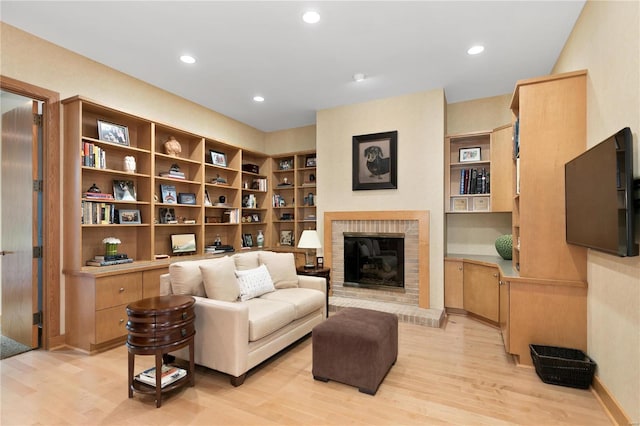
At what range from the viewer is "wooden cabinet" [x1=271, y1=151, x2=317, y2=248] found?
5711 millimetres

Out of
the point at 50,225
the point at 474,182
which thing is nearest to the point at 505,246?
the point at 474,182

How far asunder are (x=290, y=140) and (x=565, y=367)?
5029 mm

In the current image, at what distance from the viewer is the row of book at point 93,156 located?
3.23 metres

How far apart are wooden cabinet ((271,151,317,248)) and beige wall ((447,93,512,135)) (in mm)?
2321

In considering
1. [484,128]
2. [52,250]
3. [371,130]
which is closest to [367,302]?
[371,130]

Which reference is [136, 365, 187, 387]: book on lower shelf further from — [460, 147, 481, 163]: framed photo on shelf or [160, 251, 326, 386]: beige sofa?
[460, 147, 481, 163]: framed photo on shelf

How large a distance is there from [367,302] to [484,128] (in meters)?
2.93

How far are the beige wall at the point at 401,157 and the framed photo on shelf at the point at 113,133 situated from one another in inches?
102

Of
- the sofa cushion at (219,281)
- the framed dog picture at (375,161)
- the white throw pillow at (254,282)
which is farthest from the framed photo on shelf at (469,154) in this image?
the sofa cushion at (219,281)

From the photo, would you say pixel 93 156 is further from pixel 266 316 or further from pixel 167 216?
pixel 266 316

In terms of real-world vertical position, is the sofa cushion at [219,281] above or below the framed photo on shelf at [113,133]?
below

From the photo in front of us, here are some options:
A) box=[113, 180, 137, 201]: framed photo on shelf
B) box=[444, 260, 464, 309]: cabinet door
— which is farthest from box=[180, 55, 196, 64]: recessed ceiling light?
box=[444, 260, 464, 309]: cabinet door

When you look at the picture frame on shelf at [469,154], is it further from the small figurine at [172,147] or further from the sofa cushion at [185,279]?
the small figurine at [172,147]

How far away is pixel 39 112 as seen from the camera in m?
3.12
